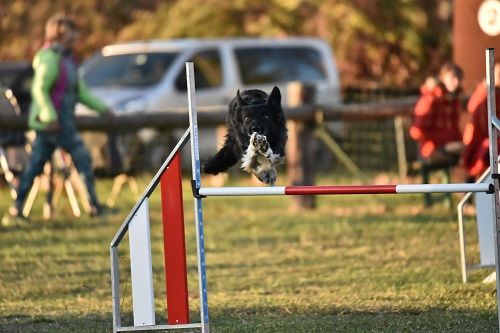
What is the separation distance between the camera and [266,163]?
611 cm

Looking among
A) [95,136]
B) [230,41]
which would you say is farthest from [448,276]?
[230,41]

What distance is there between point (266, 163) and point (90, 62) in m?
11.5

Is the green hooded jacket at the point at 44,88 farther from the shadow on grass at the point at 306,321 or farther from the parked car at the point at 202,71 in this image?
the parked car at the point at 202,71

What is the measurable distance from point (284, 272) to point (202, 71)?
8.36 meters

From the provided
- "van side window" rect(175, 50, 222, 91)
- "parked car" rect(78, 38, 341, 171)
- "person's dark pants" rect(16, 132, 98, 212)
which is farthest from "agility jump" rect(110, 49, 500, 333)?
"van side window" rect(175, 50, 222, 91)

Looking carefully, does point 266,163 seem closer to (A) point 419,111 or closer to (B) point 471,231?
(B) point 471,231

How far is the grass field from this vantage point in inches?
283

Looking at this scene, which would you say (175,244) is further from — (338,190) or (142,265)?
(338,190)

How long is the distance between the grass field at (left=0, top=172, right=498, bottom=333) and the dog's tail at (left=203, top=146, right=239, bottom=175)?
989mm

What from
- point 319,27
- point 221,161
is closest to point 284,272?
point 221,161

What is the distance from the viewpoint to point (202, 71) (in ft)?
56.5

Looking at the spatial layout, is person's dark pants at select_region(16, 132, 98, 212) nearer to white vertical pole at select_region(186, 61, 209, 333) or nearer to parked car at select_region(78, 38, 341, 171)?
parked car at select_region(78, 38, 341, 171)

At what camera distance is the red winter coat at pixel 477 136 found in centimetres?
1053

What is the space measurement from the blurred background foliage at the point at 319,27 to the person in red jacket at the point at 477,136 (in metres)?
11.2
